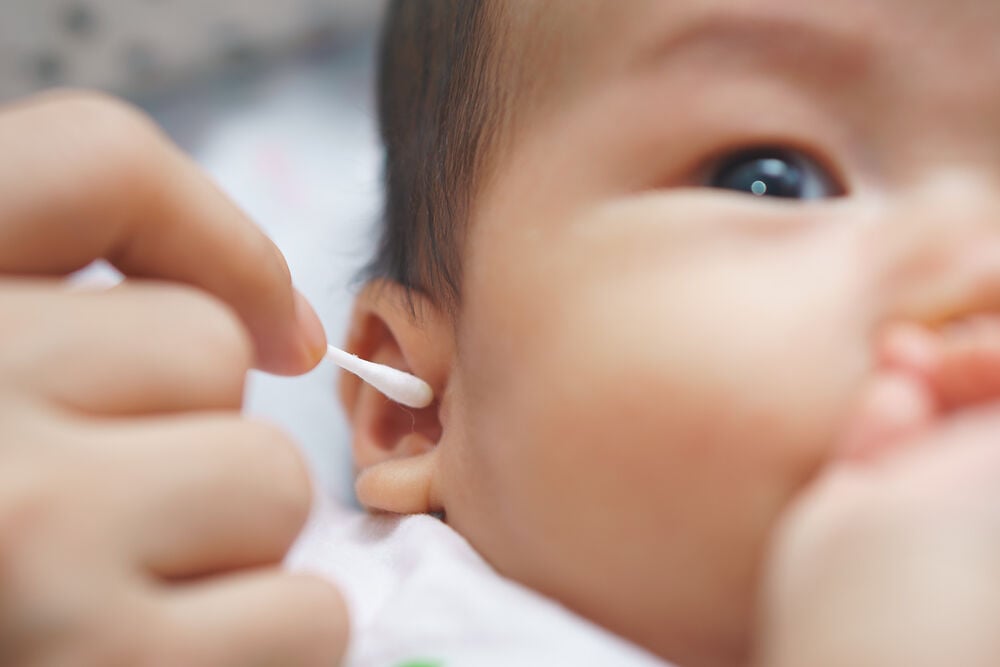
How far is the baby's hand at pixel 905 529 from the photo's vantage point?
47cm

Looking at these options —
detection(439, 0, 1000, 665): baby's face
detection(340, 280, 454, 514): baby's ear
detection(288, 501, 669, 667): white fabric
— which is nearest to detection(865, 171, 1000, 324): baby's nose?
detection(439, 0, 1000, 665): baby's face

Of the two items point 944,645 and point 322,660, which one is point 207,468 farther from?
point 944,645

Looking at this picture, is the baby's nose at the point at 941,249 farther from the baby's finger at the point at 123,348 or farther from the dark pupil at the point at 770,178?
the baby's finger at the point at 123,348

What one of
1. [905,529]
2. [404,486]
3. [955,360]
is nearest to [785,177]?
[955,360]

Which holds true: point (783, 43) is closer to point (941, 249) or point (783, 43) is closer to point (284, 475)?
point (941, 249)

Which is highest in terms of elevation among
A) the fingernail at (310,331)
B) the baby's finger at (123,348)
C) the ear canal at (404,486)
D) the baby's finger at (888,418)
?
the baby's finger at (888,418)

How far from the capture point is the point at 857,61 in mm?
734

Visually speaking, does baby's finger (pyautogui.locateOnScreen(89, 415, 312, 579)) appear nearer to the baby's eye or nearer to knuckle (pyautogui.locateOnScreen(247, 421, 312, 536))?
knuckle (pyautogui.locateOnScreen(247, 421, 312, 536))

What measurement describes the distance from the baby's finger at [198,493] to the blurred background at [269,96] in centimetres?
76

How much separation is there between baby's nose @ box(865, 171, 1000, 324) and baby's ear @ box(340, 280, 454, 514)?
0.41 meters

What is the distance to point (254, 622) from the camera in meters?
0.57

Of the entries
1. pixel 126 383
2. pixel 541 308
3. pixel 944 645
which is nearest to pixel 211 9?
Result: pixel 541 308

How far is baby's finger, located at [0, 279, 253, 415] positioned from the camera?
546 mm

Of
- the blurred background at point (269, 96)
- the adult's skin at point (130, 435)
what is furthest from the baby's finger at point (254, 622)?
the blurred background at point (269, 96)
